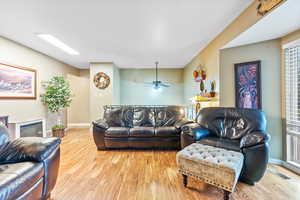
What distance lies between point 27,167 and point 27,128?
2.94 metres

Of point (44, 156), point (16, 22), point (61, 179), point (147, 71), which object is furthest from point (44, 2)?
point (147, 71)

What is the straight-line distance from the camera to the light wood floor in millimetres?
1724

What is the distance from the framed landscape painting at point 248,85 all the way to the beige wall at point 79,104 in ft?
18.1

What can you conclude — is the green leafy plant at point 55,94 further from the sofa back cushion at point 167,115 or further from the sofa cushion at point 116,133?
the sofa back cushion at point 167,115

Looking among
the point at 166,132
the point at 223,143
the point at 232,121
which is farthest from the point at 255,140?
the point at 166,132

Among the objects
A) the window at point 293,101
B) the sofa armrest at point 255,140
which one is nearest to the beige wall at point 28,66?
the sofa armrest at point 255,140

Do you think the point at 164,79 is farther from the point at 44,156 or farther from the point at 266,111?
the point at 44,156

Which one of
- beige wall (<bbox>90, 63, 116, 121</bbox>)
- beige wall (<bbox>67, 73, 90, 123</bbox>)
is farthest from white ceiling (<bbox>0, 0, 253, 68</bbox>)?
beige wall (<bbox>67, 73, 90, 123</bbox>)

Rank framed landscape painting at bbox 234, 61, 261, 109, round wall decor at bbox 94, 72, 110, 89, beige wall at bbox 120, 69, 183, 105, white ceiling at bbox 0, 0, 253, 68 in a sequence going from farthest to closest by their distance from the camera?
beige wall at bbox 120, 69, 183, 105 → round wall decor at bbox 94, 72, 110, 89 → framed landscape painting at bbox 234, 61, 261, 109 → white ceiling at bbox 0, 0, 253, 68

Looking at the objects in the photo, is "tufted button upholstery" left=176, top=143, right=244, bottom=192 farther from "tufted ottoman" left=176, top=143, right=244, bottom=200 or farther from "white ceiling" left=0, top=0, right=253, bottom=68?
"white ceiling" left=0, top=0, right=253, bottom=68

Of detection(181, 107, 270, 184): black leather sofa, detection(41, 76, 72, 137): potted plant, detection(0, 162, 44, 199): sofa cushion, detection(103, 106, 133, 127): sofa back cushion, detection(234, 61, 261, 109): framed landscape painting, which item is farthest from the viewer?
detection(41, 76, 72, 137): potted plant

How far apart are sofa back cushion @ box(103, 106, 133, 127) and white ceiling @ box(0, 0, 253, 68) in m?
1.66

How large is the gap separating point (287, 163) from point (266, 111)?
3.09 ft

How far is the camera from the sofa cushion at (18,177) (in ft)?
3.51
